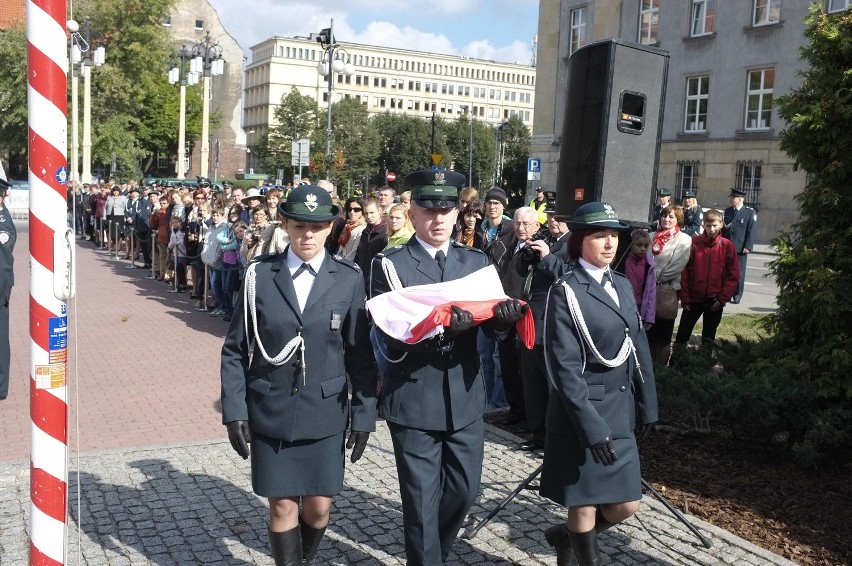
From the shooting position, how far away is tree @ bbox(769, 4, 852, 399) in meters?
6.42

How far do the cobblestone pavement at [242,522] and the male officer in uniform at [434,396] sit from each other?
2.37ft

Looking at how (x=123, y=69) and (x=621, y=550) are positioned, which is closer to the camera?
(x=621, y=550)

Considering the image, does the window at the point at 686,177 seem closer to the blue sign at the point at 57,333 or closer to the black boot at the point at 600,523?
the black boot at the point at 600,523

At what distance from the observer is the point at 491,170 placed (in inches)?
3939

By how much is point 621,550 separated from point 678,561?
1.03 feet

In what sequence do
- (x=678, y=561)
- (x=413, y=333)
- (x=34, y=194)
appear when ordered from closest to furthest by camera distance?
(x=34, y=194), (x=413, y=333), (x=678, y=561)

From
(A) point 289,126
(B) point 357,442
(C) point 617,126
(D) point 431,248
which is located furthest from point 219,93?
(B) point 357,442

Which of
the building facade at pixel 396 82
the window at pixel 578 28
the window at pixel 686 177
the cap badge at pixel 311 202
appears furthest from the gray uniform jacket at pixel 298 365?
the building facade at pixel 396 82

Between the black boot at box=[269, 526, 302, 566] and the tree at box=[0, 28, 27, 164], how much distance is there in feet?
168

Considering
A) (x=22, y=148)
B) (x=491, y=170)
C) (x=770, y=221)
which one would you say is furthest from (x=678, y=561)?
(x=491, y=170)

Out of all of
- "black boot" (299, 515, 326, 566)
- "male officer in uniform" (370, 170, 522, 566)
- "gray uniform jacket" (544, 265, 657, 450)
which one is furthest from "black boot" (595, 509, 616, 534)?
"black boot" (299, 515, 326, 566)

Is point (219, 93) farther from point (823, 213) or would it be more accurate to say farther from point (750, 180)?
point (823, 213)

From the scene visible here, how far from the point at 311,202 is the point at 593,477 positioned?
6.01 feet

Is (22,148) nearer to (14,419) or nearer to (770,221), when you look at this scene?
(770,221)
